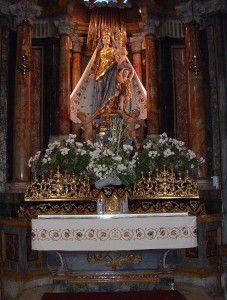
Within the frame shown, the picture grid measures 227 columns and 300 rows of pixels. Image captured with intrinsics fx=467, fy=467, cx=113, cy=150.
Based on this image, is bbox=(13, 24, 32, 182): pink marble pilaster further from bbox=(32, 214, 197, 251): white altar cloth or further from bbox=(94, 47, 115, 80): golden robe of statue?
bbox=(32, 214, 197, 251): white altar cloth

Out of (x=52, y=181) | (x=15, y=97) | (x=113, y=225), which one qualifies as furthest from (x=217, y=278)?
(x=15, y=97)

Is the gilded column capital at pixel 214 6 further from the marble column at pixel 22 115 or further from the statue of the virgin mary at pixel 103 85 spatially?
the marble column at pixel 22 115

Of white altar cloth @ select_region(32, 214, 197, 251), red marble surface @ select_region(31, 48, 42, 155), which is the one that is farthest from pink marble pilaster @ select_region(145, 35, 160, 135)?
white altar cloth @ select_region(32, 214, 197, 251)

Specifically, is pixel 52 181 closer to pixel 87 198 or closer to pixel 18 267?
pixel 87 198

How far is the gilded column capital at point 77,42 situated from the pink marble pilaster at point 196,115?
8.09 ft

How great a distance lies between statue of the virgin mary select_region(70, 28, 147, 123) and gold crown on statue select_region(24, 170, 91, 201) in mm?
2623

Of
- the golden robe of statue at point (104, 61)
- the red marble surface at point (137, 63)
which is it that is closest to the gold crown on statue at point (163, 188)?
the golden robe of statue at point (104, 61)

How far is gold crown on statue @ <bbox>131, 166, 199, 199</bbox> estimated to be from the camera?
7.23m

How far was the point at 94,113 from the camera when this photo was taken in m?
9.60

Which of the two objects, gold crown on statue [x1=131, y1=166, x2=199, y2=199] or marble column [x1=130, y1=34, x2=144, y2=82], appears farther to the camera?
marble column [x1=130, y1=34, x2=144, y2=82]

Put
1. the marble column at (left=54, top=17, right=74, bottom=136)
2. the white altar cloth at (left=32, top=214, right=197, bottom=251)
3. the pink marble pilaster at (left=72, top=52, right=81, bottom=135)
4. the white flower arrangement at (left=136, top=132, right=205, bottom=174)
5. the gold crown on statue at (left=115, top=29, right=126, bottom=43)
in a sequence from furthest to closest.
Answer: the pink marble pilaster at (left=72, top=52, right=81, bottom=135) → the gold crown on statue at (left=115, top=29, right=126, bottom=43) → the marble column at (left=54, top=17, right=74, bottom=136) → the white flower arrangement at (left=136, top=132, right=205, bottom=174) → the white altar cloth at (left=32, top=214, right=197, bottom=251)

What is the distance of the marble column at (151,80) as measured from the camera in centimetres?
988

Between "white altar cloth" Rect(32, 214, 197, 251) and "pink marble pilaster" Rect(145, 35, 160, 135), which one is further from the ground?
"pink marble pilaster" Rect(145, 35, 160, 135)

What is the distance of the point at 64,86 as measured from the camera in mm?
9820
